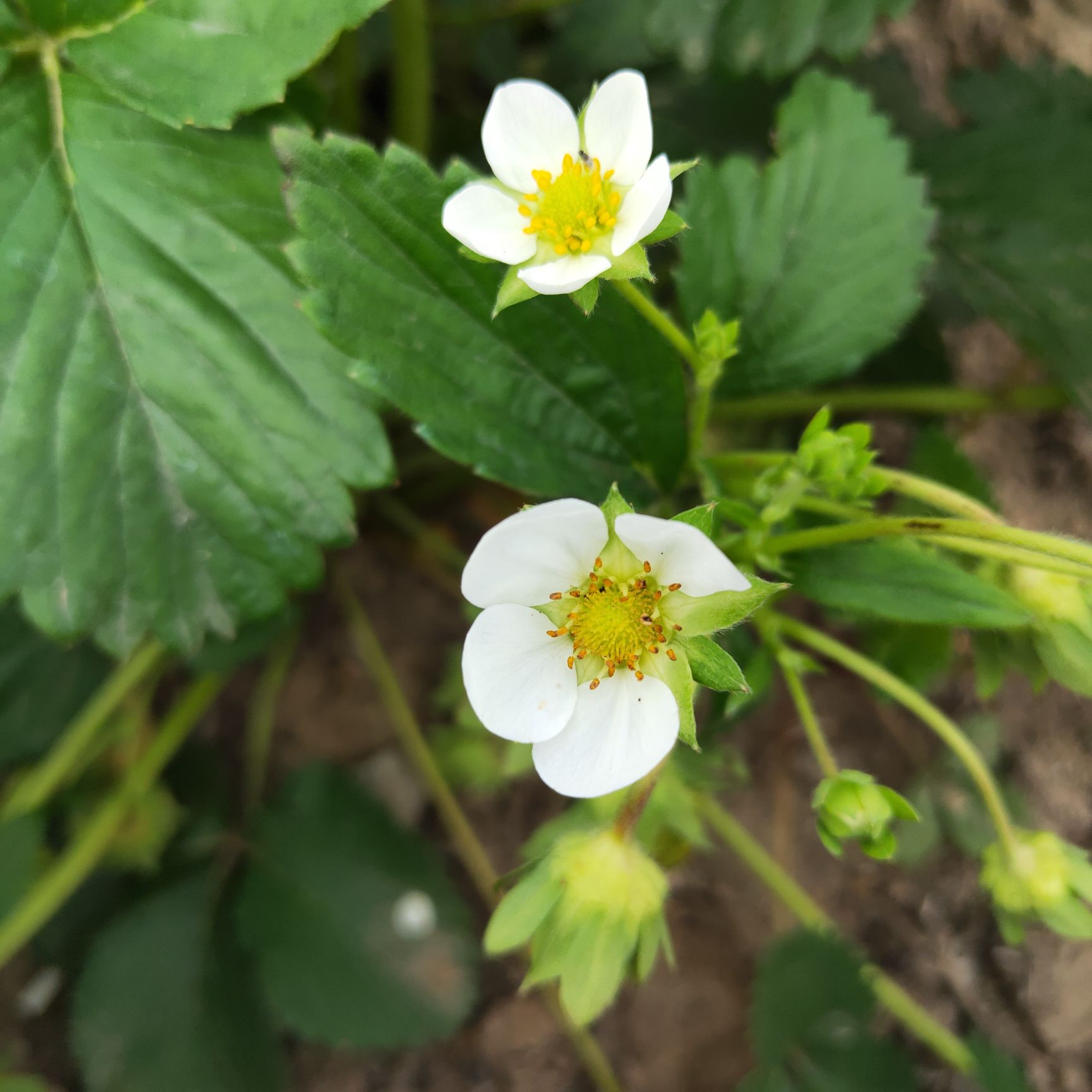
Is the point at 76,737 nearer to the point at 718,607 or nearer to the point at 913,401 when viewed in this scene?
the point at 718,607

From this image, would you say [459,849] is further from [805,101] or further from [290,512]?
[805,101]

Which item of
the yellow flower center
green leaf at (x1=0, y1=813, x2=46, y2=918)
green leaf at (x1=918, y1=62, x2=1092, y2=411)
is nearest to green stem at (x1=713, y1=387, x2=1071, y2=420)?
green leaf at (x1=918, y1=62, x2=1092, y2=411)

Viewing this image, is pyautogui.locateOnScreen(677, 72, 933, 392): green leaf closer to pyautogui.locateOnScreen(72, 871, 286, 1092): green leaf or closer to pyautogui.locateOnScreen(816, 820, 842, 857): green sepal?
pyautogui.locateOnScreen(816, 820, 842, 857): green sepal

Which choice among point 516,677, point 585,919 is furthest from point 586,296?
point 585,919

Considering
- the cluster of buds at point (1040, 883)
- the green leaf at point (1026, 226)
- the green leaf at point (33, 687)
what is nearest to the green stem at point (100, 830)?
the green leaf at point (33, 687)

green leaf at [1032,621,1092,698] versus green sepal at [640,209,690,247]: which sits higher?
green sepal at [640,209,690,247]

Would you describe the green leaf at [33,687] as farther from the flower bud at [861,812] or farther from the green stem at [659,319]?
the flower bud at [861,812]

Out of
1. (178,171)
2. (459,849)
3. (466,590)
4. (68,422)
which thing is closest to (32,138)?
(178,171)
